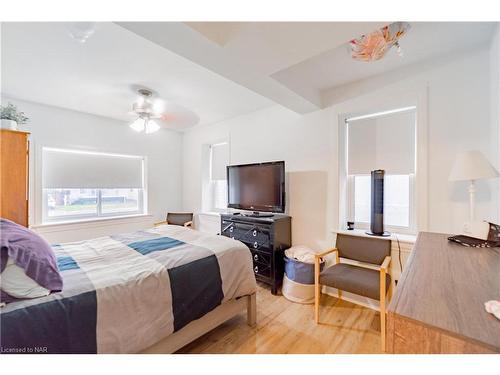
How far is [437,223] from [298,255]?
134 centimetres

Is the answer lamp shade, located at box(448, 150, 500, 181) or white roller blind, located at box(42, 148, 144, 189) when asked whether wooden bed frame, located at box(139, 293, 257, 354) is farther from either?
white roller blind, located at box(42, 148, 144, 189)

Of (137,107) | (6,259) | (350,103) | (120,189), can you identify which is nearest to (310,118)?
(350,103)

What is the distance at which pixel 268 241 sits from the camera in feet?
A: 8.50

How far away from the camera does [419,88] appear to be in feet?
6.37

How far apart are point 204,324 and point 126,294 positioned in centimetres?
71

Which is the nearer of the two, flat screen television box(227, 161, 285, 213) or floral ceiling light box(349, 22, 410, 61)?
floral ceiling light box(349, 22, 410, 61)

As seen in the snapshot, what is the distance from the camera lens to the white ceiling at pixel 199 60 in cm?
126

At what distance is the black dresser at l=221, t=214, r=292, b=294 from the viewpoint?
2559 mm

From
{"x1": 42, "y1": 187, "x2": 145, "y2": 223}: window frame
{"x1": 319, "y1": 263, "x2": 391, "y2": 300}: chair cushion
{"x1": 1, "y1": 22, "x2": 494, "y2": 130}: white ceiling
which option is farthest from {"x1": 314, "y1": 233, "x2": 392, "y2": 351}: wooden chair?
{"x1": 42, "y1": 187, "x2": 145, "y2": 223}: window frame

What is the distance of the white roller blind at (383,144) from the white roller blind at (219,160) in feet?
6.72

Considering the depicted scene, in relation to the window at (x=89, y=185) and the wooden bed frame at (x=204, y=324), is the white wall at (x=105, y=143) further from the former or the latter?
the wooden bed frame at (x=204, y=324)

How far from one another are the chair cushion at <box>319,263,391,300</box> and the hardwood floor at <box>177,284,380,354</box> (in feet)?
1.29

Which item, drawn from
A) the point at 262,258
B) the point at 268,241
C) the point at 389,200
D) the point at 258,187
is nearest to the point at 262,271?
the point at 262,258

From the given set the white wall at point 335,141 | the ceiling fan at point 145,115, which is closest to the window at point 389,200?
the white wall at point 335,141
